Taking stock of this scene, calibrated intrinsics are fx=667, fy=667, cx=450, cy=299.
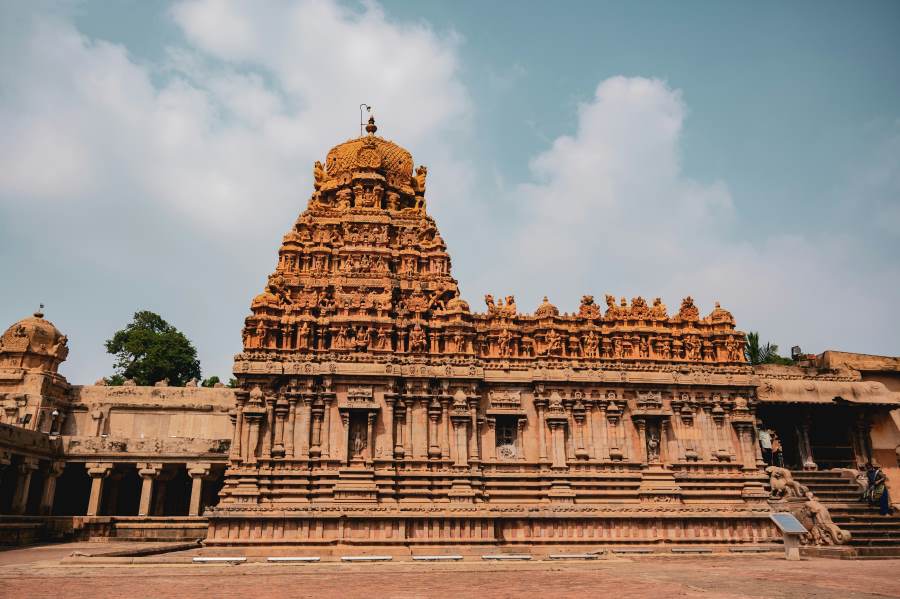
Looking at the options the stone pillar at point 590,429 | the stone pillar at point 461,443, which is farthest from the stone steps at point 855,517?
the stone pillar at point 461,443

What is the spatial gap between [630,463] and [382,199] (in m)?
15.9

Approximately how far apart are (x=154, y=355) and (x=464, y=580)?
4557 centimetres

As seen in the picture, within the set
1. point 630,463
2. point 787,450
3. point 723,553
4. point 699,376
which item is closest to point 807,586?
point 723,553

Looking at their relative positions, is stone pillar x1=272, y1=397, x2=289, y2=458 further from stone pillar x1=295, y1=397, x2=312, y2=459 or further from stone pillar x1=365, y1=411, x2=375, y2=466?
stone pillar x1=365, y1=411, x2=375, y2=466

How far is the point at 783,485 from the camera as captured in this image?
25266 millimetres

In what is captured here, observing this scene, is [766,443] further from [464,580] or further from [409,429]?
[464,580]

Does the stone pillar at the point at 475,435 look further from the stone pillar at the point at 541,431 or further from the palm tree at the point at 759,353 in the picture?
the palm tree at the point at 759,353

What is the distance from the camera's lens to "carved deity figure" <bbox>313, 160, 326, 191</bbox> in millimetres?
31922

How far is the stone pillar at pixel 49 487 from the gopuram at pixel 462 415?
12.1 meters

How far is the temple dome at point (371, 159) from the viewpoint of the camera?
30938mm

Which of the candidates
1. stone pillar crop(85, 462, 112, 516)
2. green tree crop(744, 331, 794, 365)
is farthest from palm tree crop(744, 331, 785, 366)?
stone pillar crop(85, 462, 112, 516)

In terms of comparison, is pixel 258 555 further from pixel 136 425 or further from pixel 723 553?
pixel 136 425

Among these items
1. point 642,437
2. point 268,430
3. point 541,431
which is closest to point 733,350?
point 642,437

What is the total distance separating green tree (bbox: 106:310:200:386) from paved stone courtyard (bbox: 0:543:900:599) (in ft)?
117
